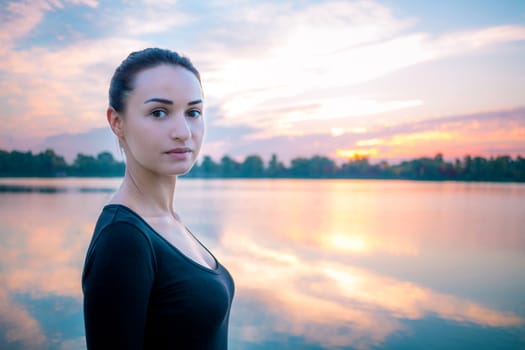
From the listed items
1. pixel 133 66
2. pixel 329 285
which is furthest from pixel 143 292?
pixel 329 285

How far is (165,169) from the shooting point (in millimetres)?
1399

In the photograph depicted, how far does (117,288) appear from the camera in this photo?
1.09 meters

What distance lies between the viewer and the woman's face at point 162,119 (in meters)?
1.34

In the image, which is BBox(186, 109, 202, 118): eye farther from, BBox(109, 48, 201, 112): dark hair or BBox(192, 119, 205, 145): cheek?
BBox(109, 48, 201, 112): dark hair

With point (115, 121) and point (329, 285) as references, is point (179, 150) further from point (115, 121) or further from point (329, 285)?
point (329, 285)

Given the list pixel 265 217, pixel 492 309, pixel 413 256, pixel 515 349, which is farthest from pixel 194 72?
pixel 265 217

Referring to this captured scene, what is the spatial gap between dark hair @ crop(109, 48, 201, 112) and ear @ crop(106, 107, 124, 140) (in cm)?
2

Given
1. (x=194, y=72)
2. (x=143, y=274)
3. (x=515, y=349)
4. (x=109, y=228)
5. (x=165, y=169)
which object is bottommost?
(x=515, y=349)

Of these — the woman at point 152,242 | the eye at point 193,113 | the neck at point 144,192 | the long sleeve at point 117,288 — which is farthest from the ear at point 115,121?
the long sleeve at point 117,288

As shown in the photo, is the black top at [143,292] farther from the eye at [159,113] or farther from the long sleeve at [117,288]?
the eye at [159,113]

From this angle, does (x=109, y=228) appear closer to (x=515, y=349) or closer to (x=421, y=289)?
(x=515, y=349)

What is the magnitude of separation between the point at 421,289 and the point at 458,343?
126 inches

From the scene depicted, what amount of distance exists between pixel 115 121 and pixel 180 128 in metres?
0.27

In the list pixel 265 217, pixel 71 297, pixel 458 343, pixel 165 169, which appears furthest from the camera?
pixel 265 217
